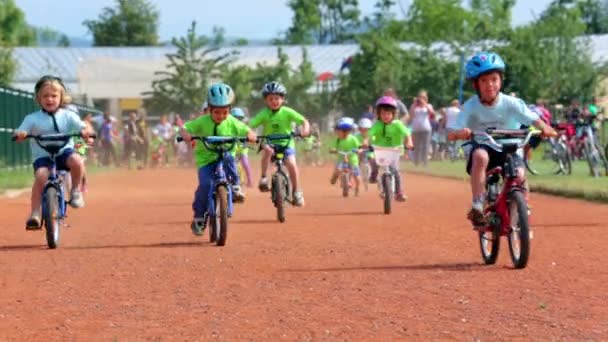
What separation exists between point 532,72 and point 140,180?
29.2 metres

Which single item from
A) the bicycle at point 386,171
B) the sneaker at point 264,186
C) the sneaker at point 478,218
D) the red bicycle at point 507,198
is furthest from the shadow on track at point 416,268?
the bicycle at point 386,171

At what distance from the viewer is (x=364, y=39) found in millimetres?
64812

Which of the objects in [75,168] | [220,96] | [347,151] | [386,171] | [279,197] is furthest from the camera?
[347,151]

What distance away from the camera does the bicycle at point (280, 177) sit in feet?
52.6

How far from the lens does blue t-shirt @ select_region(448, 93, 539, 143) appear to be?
1078 cm

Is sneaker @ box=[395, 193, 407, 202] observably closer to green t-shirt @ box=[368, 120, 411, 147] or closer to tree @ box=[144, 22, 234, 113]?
green t-shirt @ box=[368, 120, 411, 147]

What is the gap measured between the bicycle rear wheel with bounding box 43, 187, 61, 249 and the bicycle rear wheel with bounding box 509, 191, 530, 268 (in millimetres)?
4268

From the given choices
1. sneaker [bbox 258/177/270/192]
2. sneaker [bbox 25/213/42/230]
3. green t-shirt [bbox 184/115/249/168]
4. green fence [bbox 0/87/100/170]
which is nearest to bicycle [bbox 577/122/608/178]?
sneaker [bbox 258/177/270/192]

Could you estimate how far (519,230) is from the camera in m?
10.2

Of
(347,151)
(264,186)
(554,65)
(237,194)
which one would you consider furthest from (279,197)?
(554,65)

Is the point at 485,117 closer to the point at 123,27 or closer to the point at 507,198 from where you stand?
the point at 507,198

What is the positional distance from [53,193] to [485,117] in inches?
163

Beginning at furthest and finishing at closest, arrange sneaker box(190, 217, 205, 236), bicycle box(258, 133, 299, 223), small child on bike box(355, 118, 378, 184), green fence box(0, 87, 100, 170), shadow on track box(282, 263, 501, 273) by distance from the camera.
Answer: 1. green fence box(0, 87, 100, 170)
2. small child on bike box(355, 118, 378, 184)
3. bicycle box(258, 133, 299, 223)
4. sneaker box(190, 217, 205, 236)
5. shadow on track box(282, 263, 501, 273)

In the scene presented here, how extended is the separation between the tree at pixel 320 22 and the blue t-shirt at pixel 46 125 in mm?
117639
